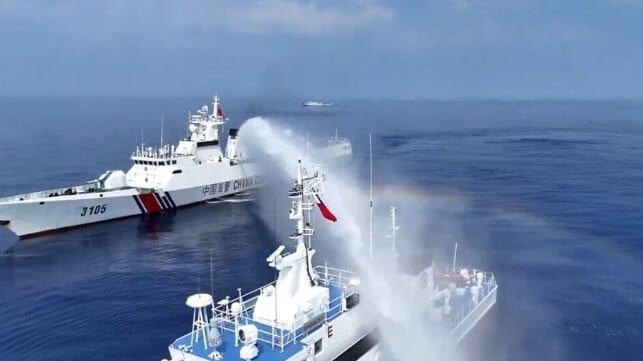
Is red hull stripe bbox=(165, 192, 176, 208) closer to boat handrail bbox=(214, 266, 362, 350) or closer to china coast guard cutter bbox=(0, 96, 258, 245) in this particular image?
china coast guard cutter bbox=(0, 96, 258, 245)

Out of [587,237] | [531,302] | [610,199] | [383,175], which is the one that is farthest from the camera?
[383,175]

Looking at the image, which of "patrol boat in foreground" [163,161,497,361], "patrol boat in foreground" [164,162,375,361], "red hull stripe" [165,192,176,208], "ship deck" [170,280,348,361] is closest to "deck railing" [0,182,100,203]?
"red hull stripe" [165,192,176,208]

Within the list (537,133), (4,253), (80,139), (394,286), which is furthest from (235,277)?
(537,133)

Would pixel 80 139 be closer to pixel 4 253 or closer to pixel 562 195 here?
pixel 4 253

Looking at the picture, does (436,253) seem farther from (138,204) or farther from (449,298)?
(138,204)

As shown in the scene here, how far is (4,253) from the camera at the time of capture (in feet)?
174

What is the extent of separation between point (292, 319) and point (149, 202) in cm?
4806

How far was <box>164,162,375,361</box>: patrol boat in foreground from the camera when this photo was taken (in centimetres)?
2281

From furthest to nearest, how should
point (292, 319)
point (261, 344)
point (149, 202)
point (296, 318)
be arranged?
point (149, 202) < point (292, 319) < point (296, 318) < point (261, 344)

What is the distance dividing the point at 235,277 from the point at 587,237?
1322 inches

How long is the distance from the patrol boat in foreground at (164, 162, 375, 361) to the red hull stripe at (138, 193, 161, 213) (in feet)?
146

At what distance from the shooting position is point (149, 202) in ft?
224

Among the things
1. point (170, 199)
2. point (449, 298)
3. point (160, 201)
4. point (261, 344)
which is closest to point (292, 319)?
point (261, 344)

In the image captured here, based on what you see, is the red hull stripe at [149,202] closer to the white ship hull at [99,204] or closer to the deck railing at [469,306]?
the white ship hull at [99,204]
